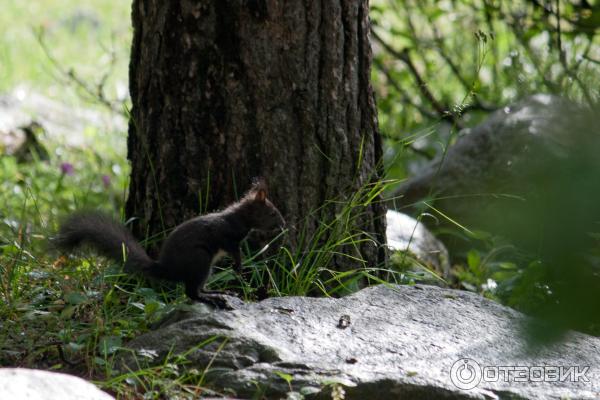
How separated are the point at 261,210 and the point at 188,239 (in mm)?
381

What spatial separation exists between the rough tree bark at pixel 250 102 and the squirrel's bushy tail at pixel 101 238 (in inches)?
16.3

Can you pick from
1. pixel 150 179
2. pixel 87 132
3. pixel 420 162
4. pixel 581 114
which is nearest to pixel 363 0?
pixel 150 179

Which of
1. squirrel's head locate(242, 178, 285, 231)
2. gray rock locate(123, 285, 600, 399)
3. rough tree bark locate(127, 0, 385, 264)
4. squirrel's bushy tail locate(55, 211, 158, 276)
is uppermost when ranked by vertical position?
rough tree bark locate(127, 0, 385, 264)

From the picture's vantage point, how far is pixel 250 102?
3912 mm

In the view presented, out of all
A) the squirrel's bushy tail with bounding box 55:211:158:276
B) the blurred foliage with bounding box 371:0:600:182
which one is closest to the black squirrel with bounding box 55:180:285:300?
the squirrel's bushy tail with bounding box 55:211:158:276

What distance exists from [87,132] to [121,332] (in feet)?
18.4

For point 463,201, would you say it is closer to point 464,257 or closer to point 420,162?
point 464,257

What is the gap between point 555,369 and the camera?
3.13 metres

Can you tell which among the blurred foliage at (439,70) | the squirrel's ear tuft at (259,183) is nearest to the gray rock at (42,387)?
the squirrel's ear tuft at (259,183)

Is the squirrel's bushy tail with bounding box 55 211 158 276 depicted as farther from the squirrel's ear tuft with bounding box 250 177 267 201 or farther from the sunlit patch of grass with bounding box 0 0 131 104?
the sunlit patch of grass with bounding box 0 0 131 104

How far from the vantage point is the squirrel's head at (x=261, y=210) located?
3693 mm

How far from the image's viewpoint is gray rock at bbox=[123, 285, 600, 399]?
2.82 m

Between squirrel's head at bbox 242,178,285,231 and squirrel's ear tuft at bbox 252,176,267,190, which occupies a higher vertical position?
squirrel's ear tuft at bbox 252,176,267,190

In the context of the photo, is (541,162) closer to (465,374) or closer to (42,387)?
(42,387)
